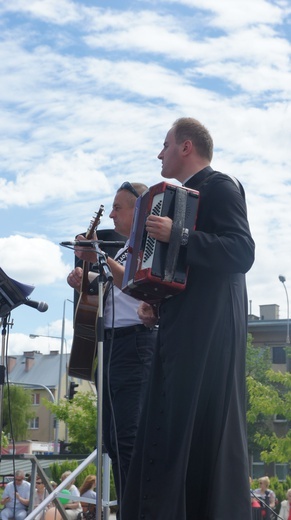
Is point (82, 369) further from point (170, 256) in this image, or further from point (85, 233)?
point (170, 256)

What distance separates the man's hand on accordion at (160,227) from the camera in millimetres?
3902

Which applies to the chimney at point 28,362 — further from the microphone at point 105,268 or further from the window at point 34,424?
the microphone at point 105,268

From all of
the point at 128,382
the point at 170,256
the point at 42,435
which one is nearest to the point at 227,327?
the point at 170,256

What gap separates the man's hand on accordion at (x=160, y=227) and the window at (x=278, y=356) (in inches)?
2658

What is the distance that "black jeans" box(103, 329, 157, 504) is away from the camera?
5344 millimetres

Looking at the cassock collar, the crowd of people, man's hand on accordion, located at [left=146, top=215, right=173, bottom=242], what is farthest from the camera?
the crowd of people

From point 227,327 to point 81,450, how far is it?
5549cm

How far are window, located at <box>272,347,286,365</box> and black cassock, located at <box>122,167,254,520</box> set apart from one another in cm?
6727

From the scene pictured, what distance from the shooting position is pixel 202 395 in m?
3.87

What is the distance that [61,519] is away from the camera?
786 cm

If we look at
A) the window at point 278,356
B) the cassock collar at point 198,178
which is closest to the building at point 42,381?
A: the window at point 278,356

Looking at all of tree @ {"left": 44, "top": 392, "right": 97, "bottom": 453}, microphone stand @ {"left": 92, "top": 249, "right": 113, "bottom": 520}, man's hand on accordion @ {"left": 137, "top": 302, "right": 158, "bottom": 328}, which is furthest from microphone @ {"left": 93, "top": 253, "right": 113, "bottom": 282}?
tree @ {"left": 44, "top": 392, "right": 97, "bottom": 453}

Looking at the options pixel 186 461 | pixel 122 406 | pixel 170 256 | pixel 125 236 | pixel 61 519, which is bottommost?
pixel 61 519

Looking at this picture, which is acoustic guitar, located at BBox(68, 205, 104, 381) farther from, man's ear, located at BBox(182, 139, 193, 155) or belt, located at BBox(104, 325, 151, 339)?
man's ear, located at BBox(182, 139, 193, 155)
